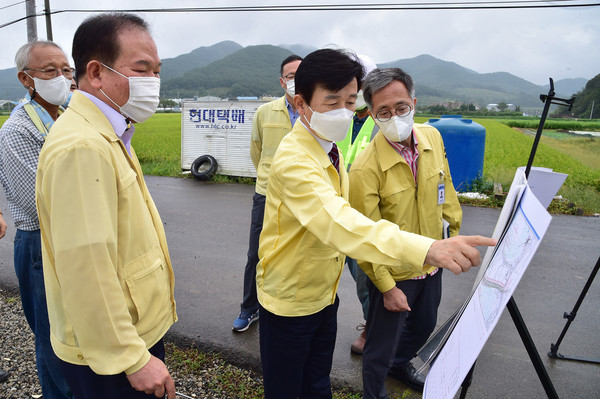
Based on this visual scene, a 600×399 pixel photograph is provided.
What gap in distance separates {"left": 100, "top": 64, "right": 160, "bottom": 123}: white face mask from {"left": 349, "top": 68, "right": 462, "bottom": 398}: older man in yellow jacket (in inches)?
40.9

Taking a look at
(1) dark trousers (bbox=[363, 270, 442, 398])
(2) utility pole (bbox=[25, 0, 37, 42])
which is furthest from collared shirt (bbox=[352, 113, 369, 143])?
(2) utility pole (bbox=[25, 0, 37, 42])

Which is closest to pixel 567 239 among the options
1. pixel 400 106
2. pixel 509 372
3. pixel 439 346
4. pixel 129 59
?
pixel 509 372

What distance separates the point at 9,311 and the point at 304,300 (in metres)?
3.14

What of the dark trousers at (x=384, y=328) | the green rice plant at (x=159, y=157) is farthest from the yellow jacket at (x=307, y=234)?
the green rice plant at (x=159, y=157)

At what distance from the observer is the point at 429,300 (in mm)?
2221

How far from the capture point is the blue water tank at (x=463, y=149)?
308 inches

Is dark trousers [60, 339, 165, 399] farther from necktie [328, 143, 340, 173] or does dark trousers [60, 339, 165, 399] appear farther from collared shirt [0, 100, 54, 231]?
necktie [328, 143, 340, 173]

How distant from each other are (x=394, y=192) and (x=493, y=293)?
1036 millimetres

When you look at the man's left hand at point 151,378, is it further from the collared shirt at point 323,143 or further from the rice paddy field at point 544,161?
the rice paddy field at point 544,161

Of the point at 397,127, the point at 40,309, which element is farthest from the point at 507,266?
the point at 40,309

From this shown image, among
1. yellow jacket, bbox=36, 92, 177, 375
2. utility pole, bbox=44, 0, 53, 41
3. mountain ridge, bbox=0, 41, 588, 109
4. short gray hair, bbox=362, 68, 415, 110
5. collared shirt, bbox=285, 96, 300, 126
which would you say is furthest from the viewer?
mountain ridge, bbox=0, 41, 588, 109

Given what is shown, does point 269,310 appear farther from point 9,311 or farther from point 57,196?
point 9,311

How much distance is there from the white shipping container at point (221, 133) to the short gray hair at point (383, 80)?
24.4ft

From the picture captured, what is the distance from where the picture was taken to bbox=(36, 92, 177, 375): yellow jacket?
1046 millimetres
